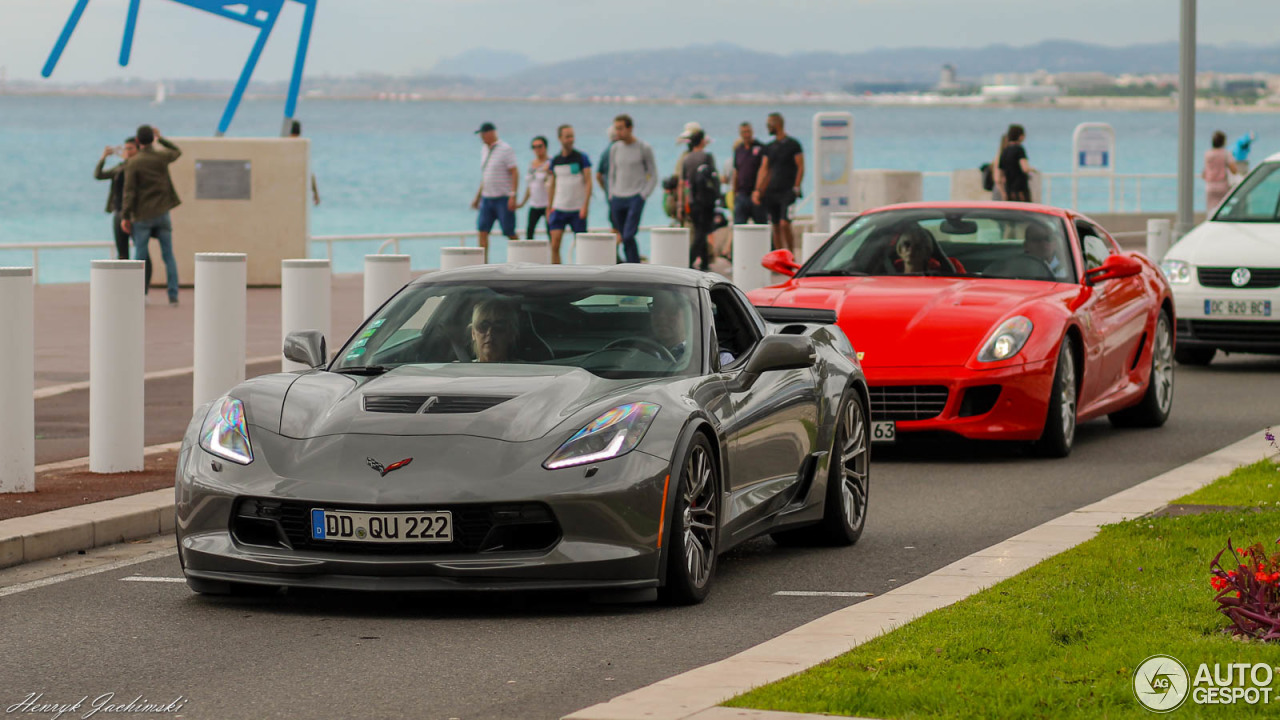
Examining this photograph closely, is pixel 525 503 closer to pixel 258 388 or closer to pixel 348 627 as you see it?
pixel 348 627

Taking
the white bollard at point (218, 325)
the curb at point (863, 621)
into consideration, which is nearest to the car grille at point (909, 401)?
the curb at point (863, 621)

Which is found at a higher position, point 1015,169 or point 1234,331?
point 1015,169

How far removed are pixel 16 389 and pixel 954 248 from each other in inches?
243

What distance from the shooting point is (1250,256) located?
1784 cm

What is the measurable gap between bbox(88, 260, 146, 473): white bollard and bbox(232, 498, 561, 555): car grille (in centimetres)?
352

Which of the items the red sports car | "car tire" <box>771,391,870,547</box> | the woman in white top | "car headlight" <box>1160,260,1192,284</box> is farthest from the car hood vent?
the woman in white top

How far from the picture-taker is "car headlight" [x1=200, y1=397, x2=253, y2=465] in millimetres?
7598

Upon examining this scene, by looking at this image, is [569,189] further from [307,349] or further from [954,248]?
[307,349]

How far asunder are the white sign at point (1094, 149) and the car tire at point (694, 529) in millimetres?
36643

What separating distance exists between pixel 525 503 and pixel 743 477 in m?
1.35

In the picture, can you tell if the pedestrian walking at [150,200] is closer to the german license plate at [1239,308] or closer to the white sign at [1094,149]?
the german license plate at [1239,308]

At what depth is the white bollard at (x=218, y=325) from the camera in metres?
11.4

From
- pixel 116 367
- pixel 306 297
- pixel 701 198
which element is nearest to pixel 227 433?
pixel 116 367

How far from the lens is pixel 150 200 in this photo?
924 inches
